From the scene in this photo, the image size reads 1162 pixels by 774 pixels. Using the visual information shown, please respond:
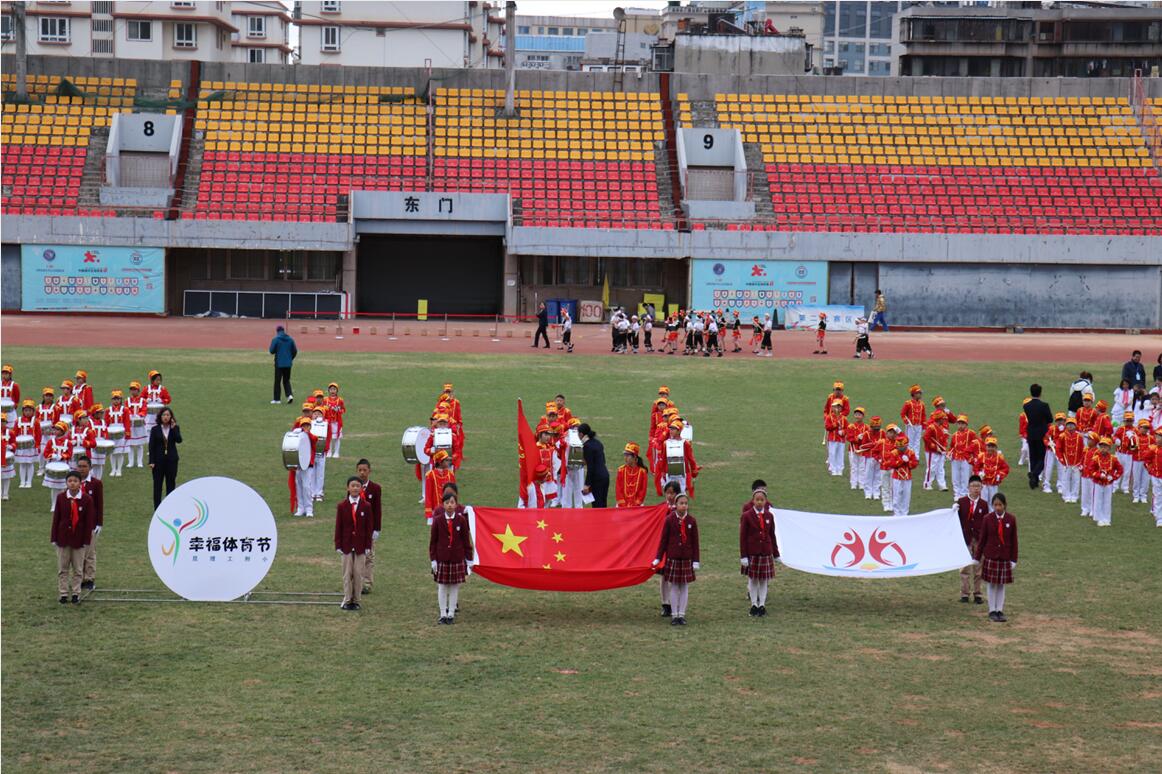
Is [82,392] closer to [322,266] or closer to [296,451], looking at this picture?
[296,451]

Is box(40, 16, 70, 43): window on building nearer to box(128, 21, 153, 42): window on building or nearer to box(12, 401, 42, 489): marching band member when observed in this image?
box(128, 21, 153, 42): window on building

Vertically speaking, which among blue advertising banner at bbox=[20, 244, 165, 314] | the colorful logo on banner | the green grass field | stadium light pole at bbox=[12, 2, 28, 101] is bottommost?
the green grass field

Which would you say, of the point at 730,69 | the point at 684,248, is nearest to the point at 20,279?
the point at 684,248

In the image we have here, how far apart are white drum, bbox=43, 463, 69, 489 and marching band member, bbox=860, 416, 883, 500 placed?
1181 centimetres

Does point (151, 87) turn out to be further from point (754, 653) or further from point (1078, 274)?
point (754, 653)

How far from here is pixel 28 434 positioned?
21922 millimetres

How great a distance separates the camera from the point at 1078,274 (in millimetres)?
55906

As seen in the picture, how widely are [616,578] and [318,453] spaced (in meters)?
6.99

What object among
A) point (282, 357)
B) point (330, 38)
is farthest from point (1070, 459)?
point (330, 38)

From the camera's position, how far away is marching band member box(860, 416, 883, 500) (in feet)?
71.7

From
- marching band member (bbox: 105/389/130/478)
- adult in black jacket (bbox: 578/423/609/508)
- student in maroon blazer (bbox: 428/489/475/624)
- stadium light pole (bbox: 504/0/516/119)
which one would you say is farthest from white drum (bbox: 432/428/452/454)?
stadium light pole (bbox: 504/0/516/119)

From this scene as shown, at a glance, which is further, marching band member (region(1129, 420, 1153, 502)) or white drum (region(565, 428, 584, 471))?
marching band member (region(1129, 420, 1153, 502))

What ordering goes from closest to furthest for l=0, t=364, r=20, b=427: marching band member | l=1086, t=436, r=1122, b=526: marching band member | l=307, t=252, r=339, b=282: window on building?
l=1086, t=436, r=1122, b=526: marching band member
l=0, t=364, r=20, b=427: marching band member
l=307, t=252, r=339, b=282: window on building

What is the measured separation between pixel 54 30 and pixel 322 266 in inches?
1877
